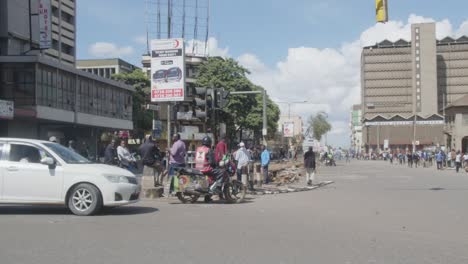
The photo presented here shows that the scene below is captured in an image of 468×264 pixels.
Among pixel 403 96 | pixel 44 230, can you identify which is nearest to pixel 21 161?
pixel 44 230

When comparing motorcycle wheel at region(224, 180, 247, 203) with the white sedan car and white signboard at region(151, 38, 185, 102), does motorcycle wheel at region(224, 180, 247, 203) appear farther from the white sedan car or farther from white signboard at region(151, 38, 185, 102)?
the white sedan car

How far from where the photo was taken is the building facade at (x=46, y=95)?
39094 millimetres

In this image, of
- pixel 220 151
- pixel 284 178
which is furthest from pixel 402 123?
pixel 220 151

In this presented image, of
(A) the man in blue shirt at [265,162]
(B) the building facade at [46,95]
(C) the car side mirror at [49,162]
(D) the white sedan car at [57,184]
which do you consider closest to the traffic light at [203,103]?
(D) the white sedan car at [57,184]

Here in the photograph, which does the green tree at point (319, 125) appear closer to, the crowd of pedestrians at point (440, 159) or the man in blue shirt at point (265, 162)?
the crowd of pedestrians at point (440, 159)

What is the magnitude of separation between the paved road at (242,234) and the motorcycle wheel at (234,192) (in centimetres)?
76

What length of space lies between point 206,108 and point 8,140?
636 cm

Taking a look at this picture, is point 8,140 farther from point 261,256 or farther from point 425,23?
point 425,23

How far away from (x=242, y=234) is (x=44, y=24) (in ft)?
127

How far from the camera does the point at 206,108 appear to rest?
16797mm

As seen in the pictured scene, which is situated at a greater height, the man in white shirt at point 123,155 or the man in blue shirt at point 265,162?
the man in white shirt at point 123,155

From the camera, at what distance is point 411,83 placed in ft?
479

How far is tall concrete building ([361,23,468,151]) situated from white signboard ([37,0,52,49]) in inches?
4038

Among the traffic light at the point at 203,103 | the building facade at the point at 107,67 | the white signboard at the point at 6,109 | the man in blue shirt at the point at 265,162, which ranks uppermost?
the building facade at the point at 107,67
